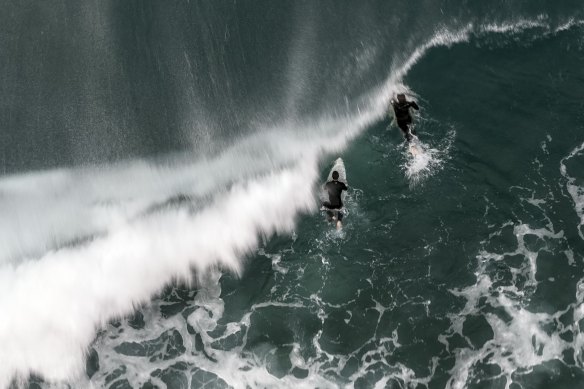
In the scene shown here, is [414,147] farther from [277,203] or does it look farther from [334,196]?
[277,203]

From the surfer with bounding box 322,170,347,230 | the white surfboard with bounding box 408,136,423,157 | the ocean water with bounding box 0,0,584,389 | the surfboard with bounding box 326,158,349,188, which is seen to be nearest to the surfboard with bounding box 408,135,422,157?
the white surfboard with bounding box 408,136,423,157

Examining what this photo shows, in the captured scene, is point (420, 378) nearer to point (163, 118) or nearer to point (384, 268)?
point (384, 268)

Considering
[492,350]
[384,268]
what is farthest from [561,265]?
[384,268]

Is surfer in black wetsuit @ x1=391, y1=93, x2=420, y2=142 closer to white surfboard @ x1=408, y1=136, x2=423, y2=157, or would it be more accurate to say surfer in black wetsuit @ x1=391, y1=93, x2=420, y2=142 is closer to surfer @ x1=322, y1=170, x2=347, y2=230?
white surfboard @ x1=408, y1=136, x2=423, y2=157

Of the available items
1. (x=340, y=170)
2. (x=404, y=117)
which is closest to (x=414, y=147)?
(x=404, y=117)

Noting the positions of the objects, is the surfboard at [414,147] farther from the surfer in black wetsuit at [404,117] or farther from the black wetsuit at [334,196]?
the black wetsuit at [334,196]

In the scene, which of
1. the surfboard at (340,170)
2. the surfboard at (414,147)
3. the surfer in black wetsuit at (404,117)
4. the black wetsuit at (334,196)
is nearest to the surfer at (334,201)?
the black wetsuit at (334,196)
